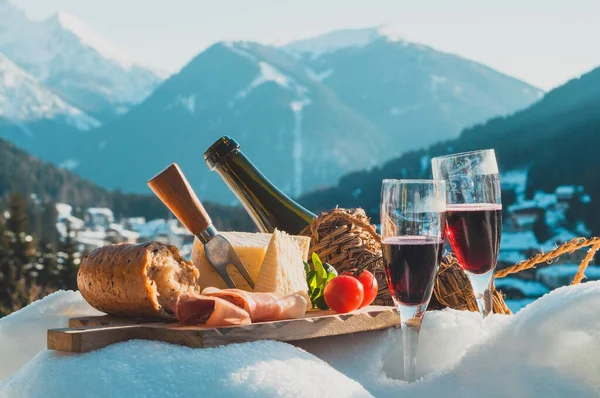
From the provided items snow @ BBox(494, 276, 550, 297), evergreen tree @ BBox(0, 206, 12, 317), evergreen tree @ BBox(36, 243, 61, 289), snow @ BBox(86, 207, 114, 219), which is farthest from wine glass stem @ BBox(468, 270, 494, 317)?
snow @ BBox(86, 207, 114, 219)

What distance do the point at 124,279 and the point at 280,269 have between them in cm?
44

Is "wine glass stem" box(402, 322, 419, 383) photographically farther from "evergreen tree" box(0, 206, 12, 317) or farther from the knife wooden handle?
"evergreen tree" box(0, 206, 12, 317)

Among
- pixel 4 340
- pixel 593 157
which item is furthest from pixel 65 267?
Answer: pixel 593 157

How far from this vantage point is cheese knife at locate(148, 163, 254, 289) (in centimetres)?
206

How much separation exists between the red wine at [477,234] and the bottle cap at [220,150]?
4.00ft

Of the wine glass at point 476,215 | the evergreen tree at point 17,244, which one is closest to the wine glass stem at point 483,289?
the wine glass at point 476,215

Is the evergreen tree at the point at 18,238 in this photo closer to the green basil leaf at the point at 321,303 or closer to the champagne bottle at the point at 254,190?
the champagne bottle at the point at 254,190

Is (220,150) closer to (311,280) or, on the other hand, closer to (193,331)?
(311,280)

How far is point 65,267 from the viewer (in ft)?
136

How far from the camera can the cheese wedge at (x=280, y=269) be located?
6.63 feet

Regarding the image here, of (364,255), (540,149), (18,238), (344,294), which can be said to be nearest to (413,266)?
(344,294)

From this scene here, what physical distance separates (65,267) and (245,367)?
139 feet

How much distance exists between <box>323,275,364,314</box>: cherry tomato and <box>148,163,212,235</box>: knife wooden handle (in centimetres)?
41

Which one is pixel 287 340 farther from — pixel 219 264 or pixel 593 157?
pixel 593 157
